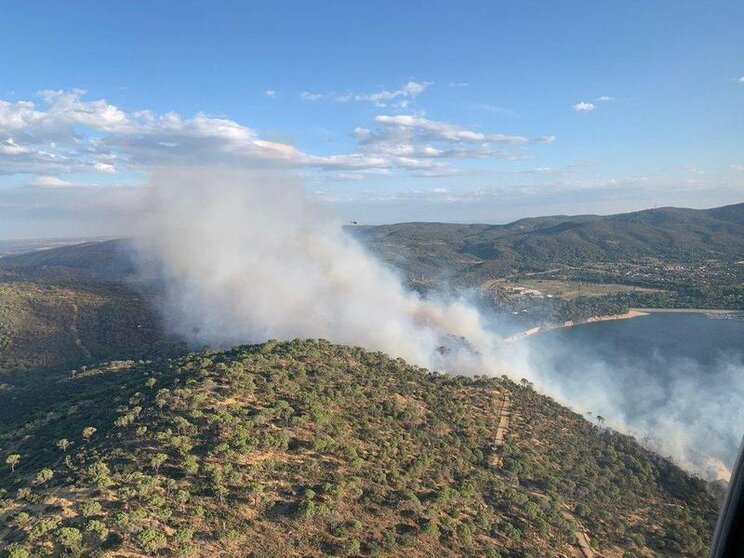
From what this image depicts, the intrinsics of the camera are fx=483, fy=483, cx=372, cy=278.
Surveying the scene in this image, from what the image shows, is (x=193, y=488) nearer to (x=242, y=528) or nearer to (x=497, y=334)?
(x=242, y=528)

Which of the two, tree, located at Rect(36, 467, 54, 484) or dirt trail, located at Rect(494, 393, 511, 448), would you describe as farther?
dirt trail, located at Rect(494, 393, 511, 448)

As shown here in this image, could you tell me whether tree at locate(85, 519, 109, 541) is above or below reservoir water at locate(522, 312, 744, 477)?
above

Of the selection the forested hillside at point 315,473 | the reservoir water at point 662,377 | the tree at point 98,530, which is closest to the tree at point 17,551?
the forested hillside at point 315,473

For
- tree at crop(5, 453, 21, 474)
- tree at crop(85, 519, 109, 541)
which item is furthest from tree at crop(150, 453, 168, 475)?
tree at crop(5, 453, 21, 474)

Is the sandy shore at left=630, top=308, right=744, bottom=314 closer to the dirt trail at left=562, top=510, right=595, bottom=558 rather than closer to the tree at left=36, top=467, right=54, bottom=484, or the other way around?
the dirt trail at left=562, top=510, right=595, bottom=558

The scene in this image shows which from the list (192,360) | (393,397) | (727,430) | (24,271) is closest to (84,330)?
(192,360)

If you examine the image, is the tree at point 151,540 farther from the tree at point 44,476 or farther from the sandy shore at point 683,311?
the sandy shore at point 683,311
